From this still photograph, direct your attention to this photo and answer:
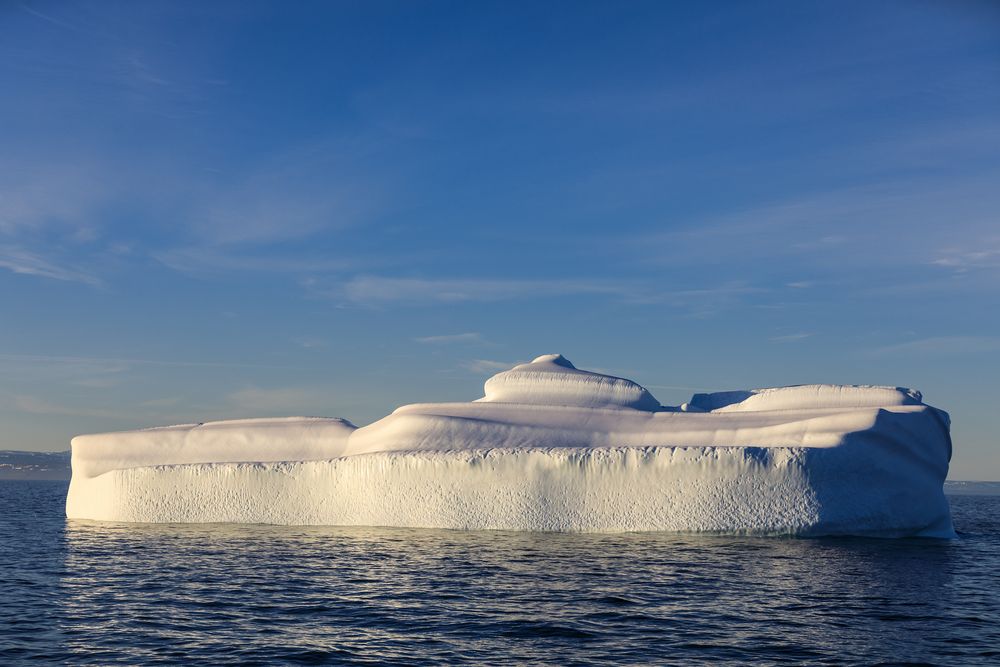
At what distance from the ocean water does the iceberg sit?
2.34 metres

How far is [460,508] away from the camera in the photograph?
2764cm

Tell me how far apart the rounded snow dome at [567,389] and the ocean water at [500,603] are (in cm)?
1149

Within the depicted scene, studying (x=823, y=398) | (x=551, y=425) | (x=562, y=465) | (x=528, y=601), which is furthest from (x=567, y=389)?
(x=528, y=601)

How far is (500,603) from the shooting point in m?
14.2

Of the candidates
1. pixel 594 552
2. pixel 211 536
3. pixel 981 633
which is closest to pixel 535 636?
pixel 981 633

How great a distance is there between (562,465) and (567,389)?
874 cm

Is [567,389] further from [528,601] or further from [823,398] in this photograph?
[528,601]

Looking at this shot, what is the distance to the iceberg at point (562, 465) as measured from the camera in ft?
83.6

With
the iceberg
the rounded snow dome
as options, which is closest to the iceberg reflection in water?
the iceberg

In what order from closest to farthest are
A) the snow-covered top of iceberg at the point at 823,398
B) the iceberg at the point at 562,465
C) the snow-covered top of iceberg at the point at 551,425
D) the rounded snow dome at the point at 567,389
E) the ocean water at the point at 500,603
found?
the ocean water at the point at 500,603, the iceberg at the point at 562,465, the snow-covered top of iceberg at the point at 551,425, the snow-covered top of iceberg at the point at 823,398, the rounded snow dome at the point at 567,389

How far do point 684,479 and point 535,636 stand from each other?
48.5 ft

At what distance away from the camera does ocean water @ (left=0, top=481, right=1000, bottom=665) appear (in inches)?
441

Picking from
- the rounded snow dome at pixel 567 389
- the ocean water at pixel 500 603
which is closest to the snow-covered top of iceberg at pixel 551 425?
the rounded snow dome at pixel 567 389

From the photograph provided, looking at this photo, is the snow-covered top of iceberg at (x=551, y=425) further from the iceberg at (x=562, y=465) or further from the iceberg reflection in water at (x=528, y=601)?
the iceberg reflection in water at (x=528, y=601)
